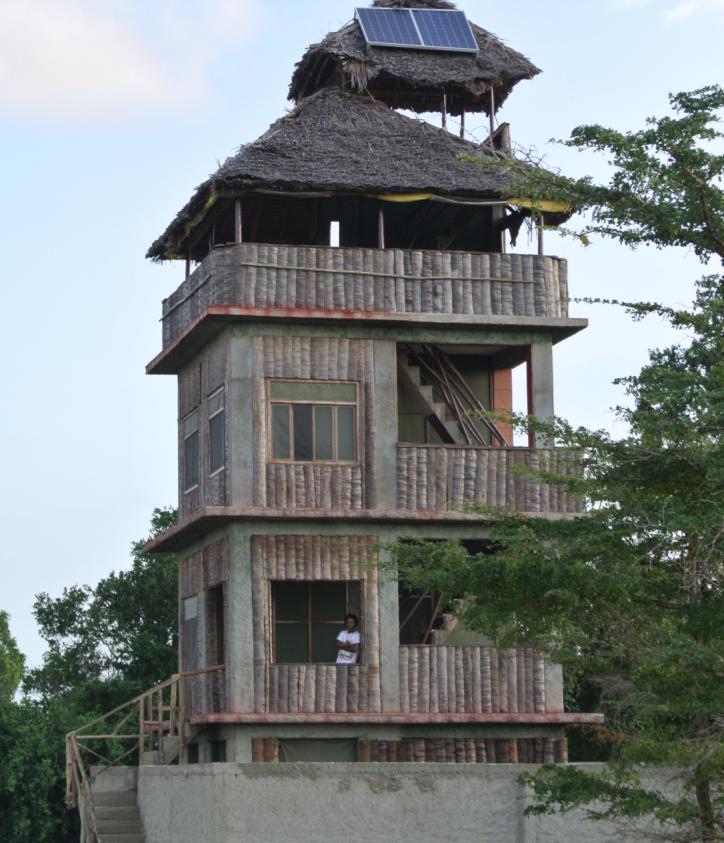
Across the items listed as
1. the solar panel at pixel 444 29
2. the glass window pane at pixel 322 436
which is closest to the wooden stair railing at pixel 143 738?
the glass window pane at pixel 322 436

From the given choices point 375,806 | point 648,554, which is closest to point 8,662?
point 375,806

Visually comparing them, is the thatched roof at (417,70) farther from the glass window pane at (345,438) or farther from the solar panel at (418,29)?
the glass window pane at (345,438)

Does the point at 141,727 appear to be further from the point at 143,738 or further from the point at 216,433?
the point at 216,433

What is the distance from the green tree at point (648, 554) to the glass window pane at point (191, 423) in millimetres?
9535

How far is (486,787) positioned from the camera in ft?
74.0

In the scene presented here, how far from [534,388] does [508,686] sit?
4695mm

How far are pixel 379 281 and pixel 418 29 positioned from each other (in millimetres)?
6274

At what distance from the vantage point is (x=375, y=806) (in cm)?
2231

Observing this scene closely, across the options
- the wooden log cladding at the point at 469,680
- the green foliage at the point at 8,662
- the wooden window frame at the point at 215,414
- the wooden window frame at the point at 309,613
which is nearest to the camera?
the wooden log cladding at the point at 469,680

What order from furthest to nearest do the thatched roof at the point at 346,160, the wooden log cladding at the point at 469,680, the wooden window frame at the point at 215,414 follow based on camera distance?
the thatched roof at the point at 346,160
the wooden window frame at the point at 215,414
the wooden log cladding at the point at 469,680

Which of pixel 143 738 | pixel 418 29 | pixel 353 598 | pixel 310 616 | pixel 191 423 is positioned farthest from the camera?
pixel 418 29

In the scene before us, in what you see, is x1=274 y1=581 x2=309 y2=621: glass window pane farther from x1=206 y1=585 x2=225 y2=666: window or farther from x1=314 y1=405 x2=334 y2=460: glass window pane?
x1=314 y1=405 x2=334 y2=460: glass window pane

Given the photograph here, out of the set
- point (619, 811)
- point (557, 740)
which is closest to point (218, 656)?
point (557, 740)

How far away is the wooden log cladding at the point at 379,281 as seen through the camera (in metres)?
27.8
